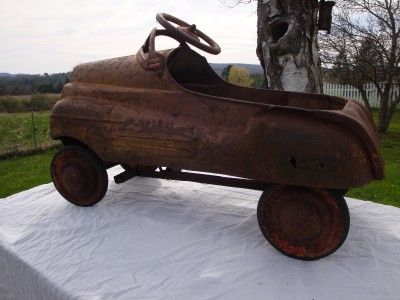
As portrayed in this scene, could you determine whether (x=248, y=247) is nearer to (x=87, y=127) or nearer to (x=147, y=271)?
(x=147, y=271)

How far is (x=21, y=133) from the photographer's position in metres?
8.20

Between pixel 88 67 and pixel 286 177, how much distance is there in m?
1.31

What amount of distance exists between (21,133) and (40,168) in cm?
262

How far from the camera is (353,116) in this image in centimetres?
175

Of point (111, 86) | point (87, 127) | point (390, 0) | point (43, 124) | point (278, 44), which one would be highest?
point (390, 0)

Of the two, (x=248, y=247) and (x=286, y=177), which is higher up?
(x=286, y=177)

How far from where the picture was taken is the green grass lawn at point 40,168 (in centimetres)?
453

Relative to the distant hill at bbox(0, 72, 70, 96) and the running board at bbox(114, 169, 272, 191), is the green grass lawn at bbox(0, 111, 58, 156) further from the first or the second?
the running board at bbox(114, 169, 272, 191)

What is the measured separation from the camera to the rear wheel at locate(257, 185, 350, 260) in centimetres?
178

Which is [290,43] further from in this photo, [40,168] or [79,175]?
[40,168]

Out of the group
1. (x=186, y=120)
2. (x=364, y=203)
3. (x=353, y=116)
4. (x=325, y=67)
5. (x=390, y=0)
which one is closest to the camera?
(x=353, y=116)

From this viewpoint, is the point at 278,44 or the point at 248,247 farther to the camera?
the point at 278,44

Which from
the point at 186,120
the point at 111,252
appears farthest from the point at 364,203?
the point at 111,252

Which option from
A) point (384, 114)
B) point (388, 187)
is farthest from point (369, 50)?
point (388, 187)
